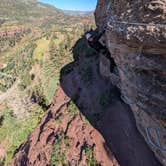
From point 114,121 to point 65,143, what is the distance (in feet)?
9.46

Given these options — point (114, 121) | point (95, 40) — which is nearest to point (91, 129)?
point (114, 121)

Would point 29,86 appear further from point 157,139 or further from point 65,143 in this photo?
point 157,139

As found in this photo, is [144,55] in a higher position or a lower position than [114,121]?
higher

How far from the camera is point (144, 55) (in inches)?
309

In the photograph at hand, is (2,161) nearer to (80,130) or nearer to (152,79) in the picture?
(80,130)

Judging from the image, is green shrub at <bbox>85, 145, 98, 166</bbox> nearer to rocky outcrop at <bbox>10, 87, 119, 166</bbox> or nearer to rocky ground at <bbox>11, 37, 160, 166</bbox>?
rocky outcrop at <bbox>10, 87, 119, 166</bbox>

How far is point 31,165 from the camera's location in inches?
590

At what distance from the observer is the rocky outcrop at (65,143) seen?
12.4 meters

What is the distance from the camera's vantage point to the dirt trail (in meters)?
→ 11.1

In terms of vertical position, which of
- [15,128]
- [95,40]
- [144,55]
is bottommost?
[15,128]

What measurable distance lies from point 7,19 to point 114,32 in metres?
78.7

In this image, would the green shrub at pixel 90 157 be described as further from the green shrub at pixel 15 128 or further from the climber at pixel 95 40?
the green shrub at pixel 15 128

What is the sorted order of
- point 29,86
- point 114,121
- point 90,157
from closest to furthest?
point 90,157 < point 114,121 < point 29,86

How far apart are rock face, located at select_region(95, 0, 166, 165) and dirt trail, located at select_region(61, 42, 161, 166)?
126 centimetres
